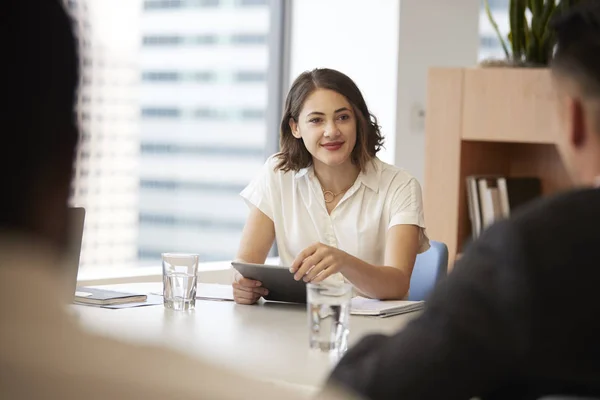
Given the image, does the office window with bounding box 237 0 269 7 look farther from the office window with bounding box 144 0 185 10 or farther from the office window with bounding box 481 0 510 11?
the office window with bounding box 481 0 510 11

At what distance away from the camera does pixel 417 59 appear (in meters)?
4.62

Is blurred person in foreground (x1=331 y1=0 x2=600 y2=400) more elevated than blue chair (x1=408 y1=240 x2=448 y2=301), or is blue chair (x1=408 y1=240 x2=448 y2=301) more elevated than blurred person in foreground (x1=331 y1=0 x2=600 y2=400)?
blurred person in foreground (x1=331 y1=0 x2=600 y2=400)

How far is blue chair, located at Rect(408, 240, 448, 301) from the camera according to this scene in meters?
2.91

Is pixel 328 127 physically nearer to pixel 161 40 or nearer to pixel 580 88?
pixel 161 40

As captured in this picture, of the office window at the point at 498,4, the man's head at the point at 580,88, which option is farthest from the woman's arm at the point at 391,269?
the office window at the point at 498,4

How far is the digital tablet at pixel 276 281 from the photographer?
2.30 meters

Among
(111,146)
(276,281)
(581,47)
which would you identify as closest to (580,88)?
(581,47)

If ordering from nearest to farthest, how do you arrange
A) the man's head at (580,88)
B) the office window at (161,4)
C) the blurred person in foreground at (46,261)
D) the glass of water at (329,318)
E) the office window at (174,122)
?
the blurred person in foreground at (46,261), the man's head at (580,88), the glass of water at (329,318), the office window at (174,122), the office window at (161,4)

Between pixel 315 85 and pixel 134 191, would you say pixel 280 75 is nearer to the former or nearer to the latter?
pixel 134 191

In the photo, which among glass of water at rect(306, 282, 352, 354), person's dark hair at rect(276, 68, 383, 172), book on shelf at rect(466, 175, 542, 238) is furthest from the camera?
book on shelf at rect(466, 175, 542, 238)

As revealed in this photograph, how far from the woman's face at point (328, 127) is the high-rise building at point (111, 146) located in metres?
1.39

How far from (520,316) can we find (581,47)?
300 millimetres

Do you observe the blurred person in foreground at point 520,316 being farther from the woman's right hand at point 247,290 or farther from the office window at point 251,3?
the office window at point 251,3

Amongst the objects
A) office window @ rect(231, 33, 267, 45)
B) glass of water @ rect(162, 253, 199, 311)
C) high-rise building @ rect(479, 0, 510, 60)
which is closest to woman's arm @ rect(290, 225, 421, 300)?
glass of water @ rect(162, 253, 199, 311)
